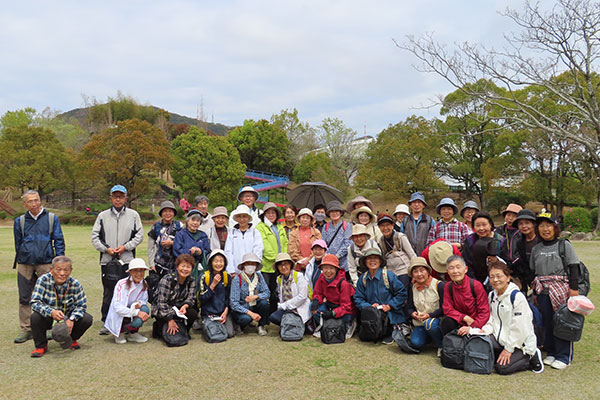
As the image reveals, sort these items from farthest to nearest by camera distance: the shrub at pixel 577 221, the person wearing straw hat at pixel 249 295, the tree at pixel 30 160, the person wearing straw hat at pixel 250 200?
the tree at pixel 30 160 < the shrub at pixel 577 221 < the person wearing straw hat at pixel 250 200 < the person wearing straw hat at pixel 249 295

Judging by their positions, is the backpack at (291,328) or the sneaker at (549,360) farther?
the backpack at (291,328)

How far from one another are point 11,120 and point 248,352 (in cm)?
5749

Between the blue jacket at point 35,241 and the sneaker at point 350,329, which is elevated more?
Answer: the blue jacket at point 35,241

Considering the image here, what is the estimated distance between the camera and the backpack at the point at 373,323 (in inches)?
190

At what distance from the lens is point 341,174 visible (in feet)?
127

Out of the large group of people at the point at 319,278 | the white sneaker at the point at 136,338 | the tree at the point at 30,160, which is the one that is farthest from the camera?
the tree at the point at 30,160

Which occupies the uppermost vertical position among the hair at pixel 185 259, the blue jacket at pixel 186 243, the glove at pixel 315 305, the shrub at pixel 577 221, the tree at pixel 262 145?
the tree at pixel 262 145

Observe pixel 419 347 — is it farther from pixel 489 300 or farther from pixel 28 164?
pixel 28 164

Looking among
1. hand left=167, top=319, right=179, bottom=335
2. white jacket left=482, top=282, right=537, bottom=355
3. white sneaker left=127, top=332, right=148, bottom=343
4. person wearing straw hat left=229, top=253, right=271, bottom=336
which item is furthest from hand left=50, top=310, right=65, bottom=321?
white jacket left=482, top=282, right=537, bottom=355

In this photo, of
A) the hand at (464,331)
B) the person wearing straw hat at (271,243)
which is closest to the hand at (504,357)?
the hand at (464,331)

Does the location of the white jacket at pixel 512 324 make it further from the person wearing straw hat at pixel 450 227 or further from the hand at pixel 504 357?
the person wearing straw hat at pixel 450 227

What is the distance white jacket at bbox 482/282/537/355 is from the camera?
4.04 meters

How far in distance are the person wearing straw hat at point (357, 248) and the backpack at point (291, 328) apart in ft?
2.95

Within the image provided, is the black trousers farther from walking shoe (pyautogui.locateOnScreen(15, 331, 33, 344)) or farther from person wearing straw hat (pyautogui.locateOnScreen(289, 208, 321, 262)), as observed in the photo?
person wearing straw hat (pyautogui.locateOnScreen(289, 208, 321, 262))
